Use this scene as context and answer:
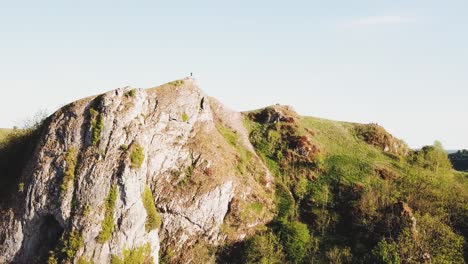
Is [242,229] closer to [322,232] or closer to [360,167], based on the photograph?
[322,232]

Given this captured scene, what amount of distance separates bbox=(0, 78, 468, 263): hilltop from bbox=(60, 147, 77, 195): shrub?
0.53 ft

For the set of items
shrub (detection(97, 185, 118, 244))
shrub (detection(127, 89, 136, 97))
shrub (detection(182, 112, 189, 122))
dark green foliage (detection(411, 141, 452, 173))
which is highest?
shrub (detection(127, 89, 136, 97))

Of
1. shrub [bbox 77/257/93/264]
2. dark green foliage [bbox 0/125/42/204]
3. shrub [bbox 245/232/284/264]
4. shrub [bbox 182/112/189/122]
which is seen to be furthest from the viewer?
shrub [bbox 182/112/189/122]

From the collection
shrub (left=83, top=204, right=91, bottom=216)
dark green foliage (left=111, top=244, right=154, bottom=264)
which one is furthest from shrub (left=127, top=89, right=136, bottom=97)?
dark green foliage (left=111, top=244, right=154, bottom=264)

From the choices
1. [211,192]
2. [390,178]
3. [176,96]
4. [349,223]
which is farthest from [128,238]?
[390,178]

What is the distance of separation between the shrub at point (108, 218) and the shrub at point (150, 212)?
16.5ft

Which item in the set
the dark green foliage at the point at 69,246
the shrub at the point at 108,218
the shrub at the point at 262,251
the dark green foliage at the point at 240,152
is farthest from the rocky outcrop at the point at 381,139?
the dark green foliage at the point at 69,246

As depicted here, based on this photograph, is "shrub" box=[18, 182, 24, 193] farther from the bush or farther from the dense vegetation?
the bush

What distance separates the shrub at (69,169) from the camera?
57.6 m

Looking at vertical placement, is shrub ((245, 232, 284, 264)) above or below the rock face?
below

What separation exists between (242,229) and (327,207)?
1820cm

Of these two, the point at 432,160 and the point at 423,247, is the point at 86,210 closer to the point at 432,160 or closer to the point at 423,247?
the point at 423,247

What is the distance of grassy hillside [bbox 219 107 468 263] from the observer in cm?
6444

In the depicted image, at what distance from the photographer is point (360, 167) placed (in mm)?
83750
